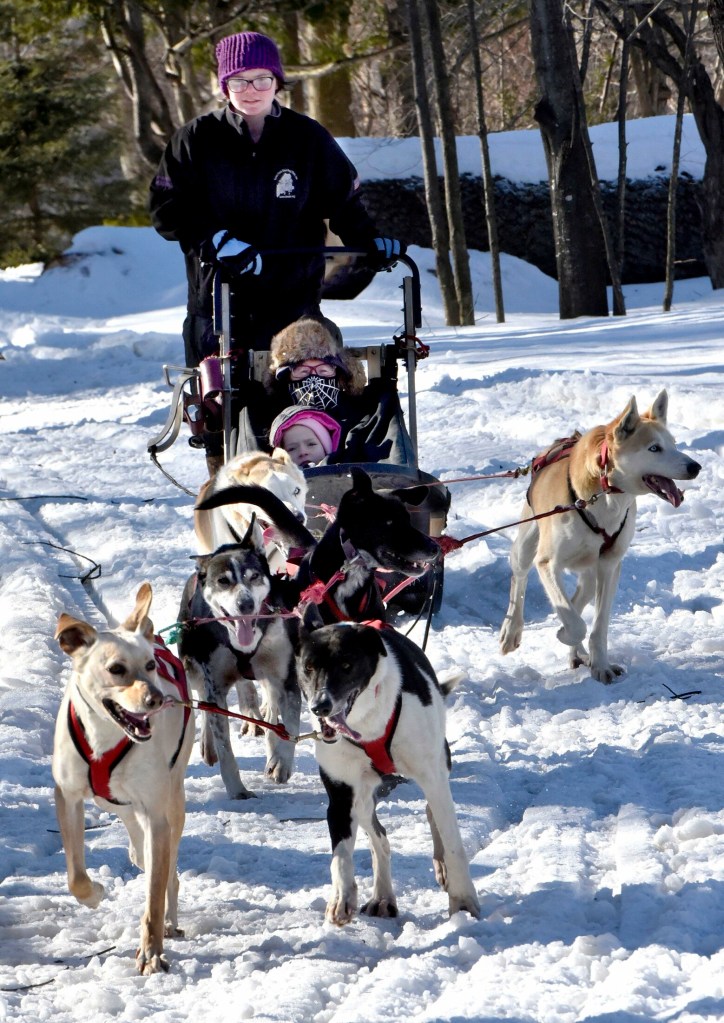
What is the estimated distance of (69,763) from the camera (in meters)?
3.38

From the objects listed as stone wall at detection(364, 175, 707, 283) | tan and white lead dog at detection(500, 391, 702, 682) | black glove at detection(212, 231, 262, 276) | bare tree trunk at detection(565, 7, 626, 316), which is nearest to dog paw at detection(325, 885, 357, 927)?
tan and white lead dog at detection(500, 391, 702, 682)

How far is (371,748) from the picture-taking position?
345 centimetres

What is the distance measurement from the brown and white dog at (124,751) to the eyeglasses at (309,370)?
278cm

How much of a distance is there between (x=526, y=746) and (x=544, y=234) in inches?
678

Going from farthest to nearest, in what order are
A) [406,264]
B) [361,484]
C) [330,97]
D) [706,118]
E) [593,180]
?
[330,97] < [706,118] < [593,180] < [406,264] < [361,484]

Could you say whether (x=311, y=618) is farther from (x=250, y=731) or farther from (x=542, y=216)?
(x=542, y=216)

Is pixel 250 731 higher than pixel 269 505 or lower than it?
lower

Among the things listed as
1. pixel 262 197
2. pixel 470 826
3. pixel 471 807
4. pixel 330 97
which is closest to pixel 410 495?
pixel 471 807

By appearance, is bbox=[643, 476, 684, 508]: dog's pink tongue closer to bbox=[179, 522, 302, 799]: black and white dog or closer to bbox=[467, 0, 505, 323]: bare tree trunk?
bbox=[179, 522, 302, 799]: black and white dog

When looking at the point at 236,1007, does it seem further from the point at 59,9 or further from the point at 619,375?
the point at 59,9

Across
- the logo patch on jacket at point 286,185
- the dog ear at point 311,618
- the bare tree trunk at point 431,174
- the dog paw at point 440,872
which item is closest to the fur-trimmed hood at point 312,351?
the logo patch on jacket at point 286,185

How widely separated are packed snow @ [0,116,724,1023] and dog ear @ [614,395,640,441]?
67 centimetres

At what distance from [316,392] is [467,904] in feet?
10.2

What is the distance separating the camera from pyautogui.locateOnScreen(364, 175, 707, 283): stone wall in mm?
20625
